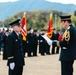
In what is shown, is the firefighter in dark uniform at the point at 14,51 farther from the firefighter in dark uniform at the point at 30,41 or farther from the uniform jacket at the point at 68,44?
the firefighter in dark uniform at the point at 30,41

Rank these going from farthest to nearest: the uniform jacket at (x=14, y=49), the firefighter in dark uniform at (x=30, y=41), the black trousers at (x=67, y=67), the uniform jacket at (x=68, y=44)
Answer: the firefighter in dark uniform at (x=30, y=41) → the black trousers at (x=67, y=67) → the uniform jacket at (x=68, y=44) → the uniform jacket at (x=14, y=49)

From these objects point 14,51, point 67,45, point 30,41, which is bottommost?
point 30,41

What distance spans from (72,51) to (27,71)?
4608 mm

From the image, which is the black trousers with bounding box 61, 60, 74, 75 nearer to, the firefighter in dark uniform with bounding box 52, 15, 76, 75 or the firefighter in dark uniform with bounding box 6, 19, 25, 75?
the firefighter in dark uniform with bounding box 52, 15, 76, 75

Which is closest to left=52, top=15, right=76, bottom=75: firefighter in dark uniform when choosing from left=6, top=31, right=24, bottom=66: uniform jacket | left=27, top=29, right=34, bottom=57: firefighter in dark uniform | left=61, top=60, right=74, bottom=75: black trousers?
left=61, top=60, right=74, bottom=75: black trousers

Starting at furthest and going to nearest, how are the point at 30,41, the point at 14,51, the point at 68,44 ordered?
the point at 30,41, the point at 68,44, the point at 14,51

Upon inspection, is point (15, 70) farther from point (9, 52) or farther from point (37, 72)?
point (37, 72)

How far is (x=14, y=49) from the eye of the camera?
25.3ft

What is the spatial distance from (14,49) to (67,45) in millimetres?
1190

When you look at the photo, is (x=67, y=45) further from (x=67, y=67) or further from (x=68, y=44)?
(x=67, y=67)

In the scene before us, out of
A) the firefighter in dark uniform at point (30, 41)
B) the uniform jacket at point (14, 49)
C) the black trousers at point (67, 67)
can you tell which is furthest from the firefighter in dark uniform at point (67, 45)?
the firefighter in dark uniform at point (30, 41)

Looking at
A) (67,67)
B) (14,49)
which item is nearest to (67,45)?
(67,67)

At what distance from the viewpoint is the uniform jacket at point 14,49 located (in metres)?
7.63

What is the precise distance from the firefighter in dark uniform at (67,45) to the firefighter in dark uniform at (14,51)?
0.93 metres
